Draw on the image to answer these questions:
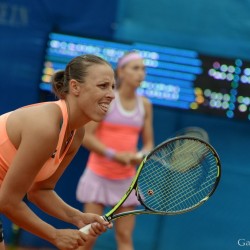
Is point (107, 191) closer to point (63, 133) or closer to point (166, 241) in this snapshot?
point (166, 241)

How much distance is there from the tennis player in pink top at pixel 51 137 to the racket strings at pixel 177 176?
0.58 meters

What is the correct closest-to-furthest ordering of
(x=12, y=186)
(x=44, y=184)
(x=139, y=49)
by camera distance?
(x=12, y=186) → (x=44, y=184) → (x=139, y=49)

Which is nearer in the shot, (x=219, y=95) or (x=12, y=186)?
(x=12, y=186)

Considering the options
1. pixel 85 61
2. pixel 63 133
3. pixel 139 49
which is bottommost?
pixel 63 133

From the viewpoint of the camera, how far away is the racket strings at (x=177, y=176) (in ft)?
12.6

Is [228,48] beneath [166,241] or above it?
above

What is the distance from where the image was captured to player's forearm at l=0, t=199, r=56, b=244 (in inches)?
123

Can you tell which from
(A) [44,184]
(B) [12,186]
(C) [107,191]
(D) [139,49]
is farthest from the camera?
(D) [139,49]

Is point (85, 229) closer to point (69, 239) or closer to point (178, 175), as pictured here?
point (69, 239)

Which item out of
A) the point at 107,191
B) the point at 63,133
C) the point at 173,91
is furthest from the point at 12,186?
the point at 173,91

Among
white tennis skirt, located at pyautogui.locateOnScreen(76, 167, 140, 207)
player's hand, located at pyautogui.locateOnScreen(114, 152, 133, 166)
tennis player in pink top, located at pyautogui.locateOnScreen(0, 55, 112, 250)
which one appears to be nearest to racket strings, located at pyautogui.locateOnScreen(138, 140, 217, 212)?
tennis player in pink top, located at pyautogui.locateOnScreen(0, 55, 112, 250)

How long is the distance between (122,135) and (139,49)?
2.20ft

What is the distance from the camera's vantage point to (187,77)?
5430 millimetres

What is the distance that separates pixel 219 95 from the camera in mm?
5402
